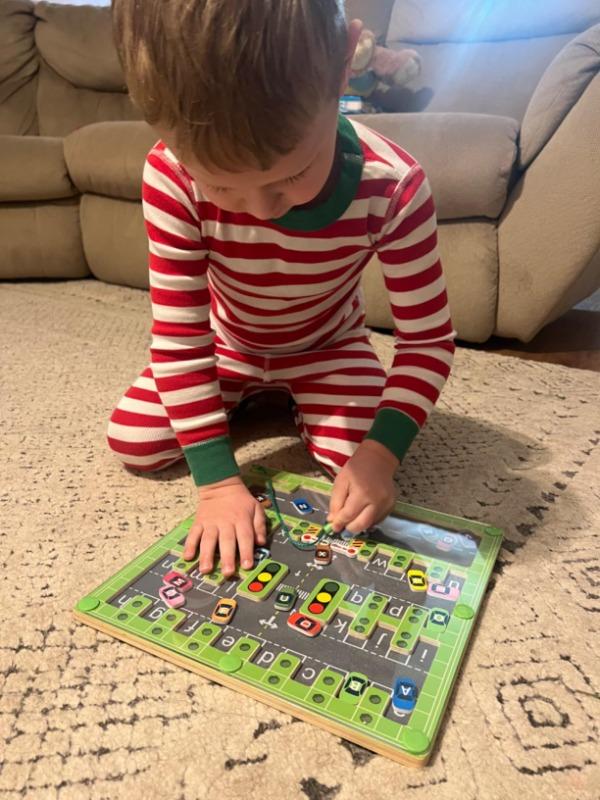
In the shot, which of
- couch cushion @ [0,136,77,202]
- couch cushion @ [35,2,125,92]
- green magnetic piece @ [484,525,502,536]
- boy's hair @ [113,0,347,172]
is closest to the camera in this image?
boy's hair @ [113,0,347,172]

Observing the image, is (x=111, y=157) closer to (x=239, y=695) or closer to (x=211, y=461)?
(x=211, y=461)

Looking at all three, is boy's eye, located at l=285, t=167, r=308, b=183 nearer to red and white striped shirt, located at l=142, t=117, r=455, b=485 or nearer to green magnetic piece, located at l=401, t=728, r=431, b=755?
red and white striped shirt, located at l=142, t=117, r=455, b=485

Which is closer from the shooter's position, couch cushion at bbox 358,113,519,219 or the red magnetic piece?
the red magnetic piece

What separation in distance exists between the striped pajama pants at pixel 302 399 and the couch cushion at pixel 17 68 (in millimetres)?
1713

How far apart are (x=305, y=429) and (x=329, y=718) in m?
0.41

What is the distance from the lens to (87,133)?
157 cm

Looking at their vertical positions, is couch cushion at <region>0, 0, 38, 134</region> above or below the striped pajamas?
below

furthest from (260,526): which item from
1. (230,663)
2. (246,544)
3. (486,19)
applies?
(486,19)

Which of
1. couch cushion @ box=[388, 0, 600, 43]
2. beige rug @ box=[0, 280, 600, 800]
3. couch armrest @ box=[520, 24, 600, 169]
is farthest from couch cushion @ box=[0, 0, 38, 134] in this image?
couch armrest @ box=[520, 24, 600, 169]

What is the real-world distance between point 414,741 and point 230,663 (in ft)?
0.45

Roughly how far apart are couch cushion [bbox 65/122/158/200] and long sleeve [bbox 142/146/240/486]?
0.88m

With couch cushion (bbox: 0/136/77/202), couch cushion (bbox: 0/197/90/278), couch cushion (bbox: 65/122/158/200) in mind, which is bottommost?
couch cushion (bbox: 0/197/90/278)

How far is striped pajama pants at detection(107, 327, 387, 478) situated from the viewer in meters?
0.76

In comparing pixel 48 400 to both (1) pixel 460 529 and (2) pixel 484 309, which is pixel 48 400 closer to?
(1) pixel 460 529
